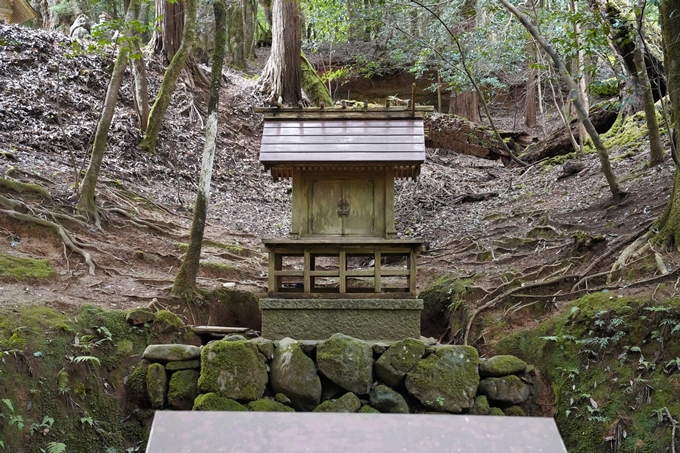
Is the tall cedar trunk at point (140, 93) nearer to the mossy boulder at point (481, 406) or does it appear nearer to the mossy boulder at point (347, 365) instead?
the mossy boulder at point (347, 365)

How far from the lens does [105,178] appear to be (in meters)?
11.8

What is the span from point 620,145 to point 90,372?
13.2 m

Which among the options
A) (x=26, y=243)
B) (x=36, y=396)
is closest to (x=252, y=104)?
(x=26, y=243)

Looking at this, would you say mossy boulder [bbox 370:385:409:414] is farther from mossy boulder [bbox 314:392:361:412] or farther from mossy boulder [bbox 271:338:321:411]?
mossy boulder [bbox 271:338:321:411]

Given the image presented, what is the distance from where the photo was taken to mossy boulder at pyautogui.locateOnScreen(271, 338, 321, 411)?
21.5 feet

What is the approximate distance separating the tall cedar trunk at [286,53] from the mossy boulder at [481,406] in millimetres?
12718

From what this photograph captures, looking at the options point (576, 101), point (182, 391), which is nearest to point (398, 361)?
point (182, 391)

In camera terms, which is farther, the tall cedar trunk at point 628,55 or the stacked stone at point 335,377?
the tall cedar trunk at point 628,55

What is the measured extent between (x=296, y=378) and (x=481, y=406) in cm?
222

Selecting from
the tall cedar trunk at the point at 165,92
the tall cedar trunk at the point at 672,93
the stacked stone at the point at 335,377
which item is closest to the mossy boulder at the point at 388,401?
the stacked stone at the point at 335,377

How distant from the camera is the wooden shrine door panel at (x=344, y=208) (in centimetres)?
816

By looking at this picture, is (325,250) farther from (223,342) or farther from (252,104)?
(252,104)

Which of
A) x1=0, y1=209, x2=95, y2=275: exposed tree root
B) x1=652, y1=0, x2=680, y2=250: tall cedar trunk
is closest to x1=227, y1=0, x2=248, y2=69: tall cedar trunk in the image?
x1=0, y1=209, x2=95, y2=275: exposed tree root

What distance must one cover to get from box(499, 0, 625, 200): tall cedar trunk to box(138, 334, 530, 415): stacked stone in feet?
16.2
